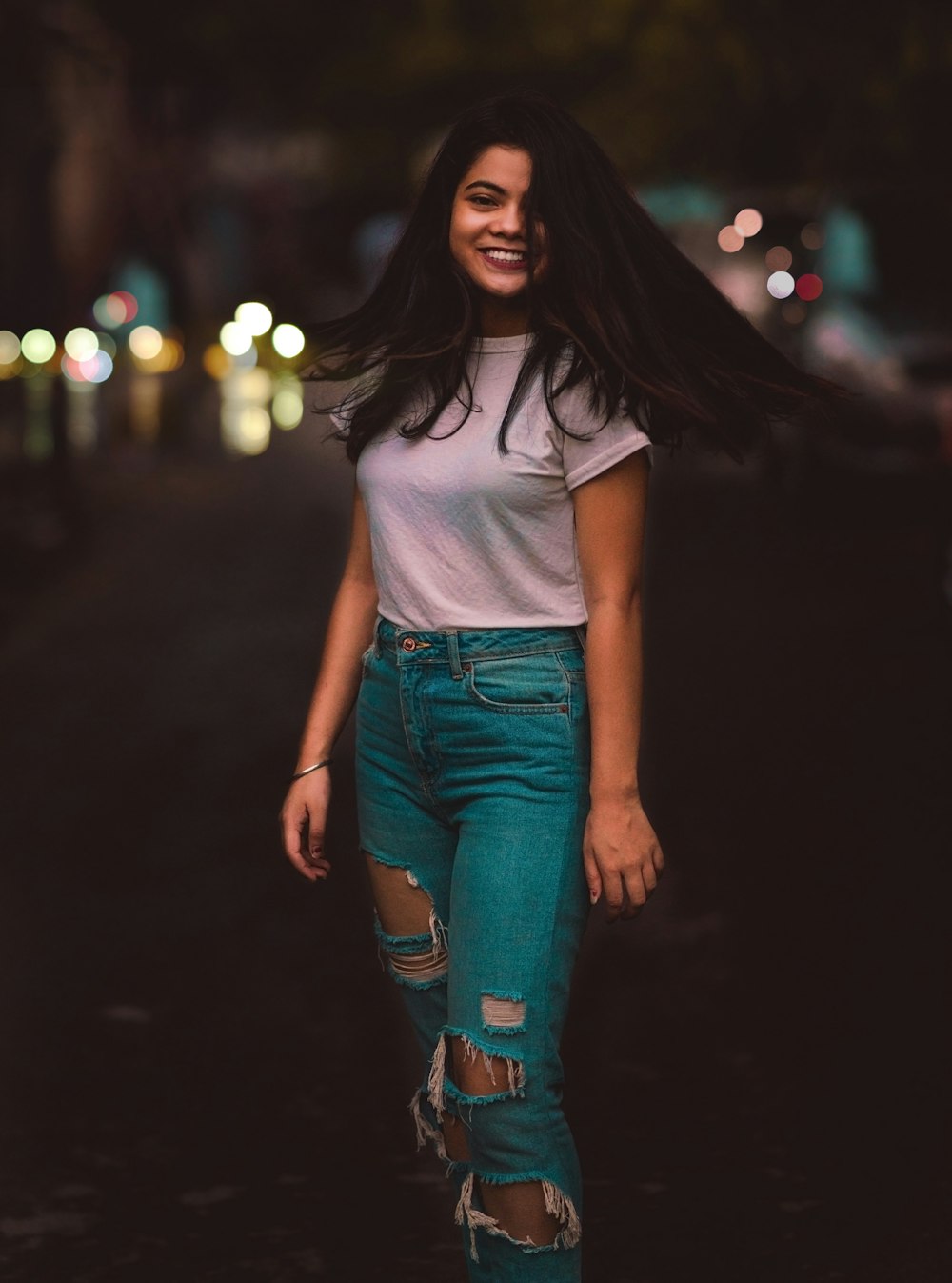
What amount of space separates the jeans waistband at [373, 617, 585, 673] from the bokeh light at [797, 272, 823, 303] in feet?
40.1

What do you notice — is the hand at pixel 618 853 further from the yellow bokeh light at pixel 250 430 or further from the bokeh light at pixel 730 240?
the yellow bokeh light at pixel 250 430

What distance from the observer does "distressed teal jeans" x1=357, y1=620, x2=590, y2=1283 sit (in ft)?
10.3

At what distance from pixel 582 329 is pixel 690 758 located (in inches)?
193

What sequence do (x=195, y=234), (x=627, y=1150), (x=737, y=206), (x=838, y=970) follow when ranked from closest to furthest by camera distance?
(x=627, y=1150)
(x=838, y=970)
(x=737, y=206)
(x=195, y=234)

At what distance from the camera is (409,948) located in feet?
11.1

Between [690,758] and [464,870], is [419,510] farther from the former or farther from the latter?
[690,758]

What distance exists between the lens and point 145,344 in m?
32.2

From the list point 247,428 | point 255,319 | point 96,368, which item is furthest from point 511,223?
point 255,319

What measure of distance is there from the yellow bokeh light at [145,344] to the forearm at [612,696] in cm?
2908

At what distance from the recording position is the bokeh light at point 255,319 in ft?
103

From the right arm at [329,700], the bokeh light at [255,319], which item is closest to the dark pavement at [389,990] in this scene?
the right arm at [329,700]

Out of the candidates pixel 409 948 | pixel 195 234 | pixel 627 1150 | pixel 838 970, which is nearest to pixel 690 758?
pixel 838 970

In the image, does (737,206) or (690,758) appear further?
(737,206)

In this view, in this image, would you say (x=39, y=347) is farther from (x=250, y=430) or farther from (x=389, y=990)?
(x=389, y=990)
